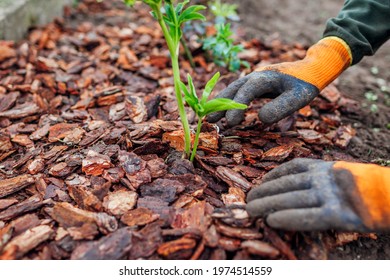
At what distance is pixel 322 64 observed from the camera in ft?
6.51

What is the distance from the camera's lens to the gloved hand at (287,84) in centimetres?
183

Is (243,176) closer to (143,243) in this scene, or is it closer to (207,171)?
(207,171)

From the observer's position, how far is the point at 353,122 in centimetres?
239

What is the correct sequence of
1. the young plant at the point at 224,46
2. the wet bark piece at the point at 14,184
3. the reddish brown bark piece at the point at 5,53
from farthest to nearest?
the reddish brown bark piece at the point at 5,53, the young plant at the point at 224,46, the wet bark piece at the point at 14,184

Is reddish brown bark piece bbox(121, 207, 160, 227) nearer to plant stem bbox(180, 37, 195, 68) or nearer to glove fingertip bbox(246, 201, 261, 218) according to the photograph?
glove fingertip bbox(246, 201, 261, 218)

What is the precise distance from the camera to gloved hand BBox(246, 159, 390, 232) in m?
1.33

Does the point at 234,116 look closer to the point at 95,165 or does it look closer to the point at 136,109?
the point at 136,109

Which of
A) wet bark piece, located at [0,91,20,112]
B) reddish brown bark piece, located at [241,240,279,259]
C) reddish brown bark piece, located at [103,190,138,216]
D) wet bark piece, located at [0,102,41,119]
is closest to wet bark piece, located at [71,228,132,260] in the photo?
reddish brown bark piece, located at [103,190,138,216]

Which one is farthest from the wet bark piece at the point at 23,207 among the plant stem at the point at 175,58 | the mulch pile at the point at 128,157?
the plant stem at the point at 175,58

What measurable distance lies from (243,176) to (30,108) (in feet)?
4.43

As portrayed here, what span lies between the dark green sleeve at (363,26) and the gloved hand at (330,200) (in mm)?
924

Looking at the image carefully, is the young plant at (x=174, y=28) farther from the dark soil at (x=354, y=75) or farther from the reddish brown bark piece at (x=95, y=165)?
the dark soil at (x=354, y=75)

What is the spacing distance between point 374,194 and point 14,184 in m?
1.58

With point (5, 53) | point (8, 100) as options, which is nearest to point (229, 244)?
point (8, 100)
